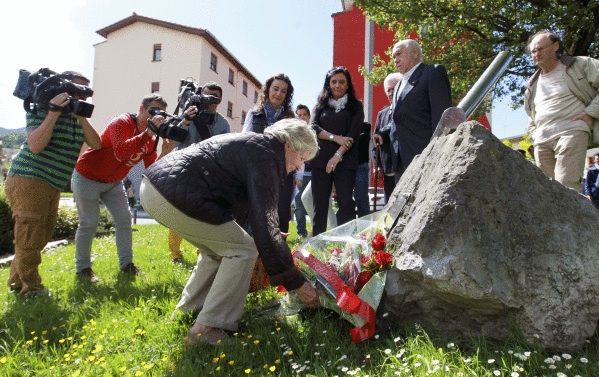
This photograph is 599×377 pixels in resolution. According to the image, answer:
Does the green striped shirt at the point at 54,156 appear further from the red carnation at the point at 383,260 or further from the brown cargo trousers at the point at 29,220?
the red carnation at the point at 383,260

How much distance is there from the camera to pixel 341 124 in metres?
4.62

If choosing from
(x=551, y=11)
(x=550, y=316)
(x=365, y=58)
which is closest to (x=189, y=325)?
(x=550, y=316)

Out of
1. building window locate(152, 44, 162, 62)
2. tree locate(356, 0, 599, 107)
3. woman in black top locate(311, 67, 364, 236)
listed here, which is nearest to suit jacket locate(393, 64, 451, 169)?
woman in black top locate(311, 67, 364, 236)

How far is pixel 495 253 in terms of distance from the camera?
2523 mm

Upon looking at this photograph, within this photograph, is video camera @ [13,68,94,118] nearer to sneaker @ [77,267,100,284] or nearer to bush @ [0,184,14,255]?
sneaker @ [77,267,100,284]

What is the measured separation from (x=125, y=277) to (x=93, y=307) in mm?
895

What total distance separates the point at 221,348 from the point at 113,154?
267 centimetres

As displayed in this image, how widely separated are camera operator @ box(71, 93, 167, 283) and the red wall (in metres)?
16.1

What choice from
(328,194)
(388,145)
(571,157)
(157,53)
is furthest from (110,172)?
(157,53)

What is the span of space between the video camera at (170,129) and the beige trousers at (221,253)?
1.11 metres

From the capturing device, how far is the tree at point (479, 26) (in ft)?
31.7

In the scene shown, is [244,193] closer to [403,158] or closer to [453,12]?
[403,158]

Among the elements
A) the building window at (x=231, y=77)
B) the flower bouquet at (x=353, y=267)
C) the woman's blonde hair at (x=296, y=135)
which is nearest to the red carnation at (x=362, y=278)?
the flower bouquet at (x=353, y=267)

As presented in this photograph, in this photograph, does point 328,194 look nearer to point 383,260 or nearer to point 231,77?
point 383,260
